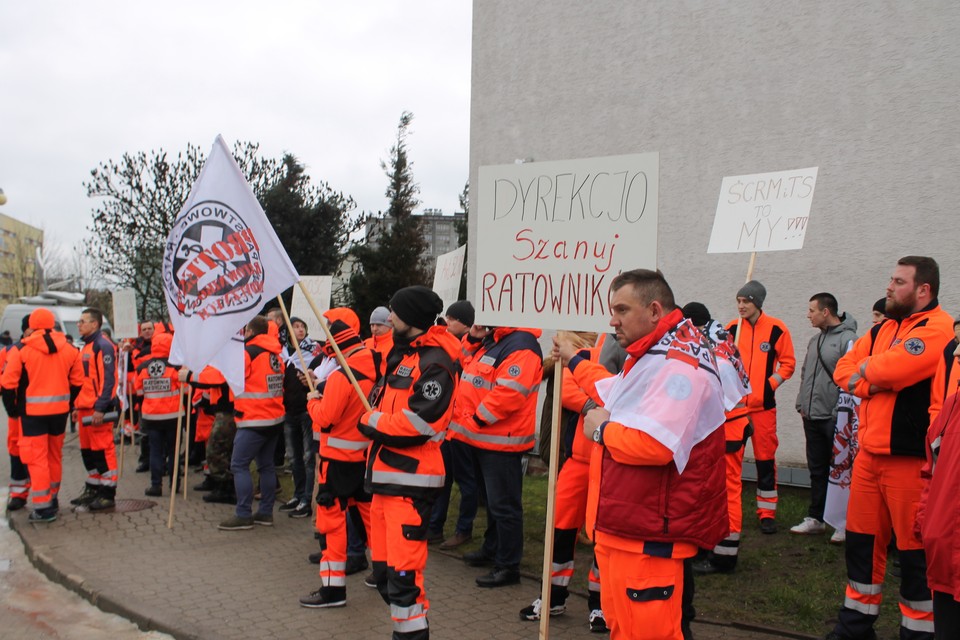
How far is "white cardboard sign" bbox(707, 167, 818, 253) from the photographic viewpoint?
21.6 feet

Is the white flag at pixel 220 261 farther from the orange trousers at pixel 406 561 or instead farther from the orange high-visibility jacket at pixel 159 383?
the orange high-visibility jacket at pixel 159 383

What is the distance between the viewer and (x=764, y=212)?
6.79 metres

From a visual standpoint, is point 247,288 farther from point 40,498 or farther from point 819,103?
point 819,103

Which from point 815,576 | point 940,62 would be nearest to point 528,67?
point 940,62

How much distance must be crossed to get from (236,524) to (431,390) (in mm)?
4417

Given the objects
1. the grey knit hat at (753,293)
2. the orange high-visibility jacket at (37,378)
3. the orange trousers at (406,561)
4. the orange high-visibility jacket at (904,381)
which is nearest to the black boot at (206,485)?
the orange high-visibility jacket at (37,378)

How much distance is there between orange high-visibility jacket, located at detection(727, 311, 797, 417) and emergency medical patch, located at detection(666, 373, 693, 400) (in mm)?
4394

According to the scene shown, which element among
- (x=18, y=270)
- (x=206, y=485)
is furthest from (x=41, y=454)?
(x=18, y=270)

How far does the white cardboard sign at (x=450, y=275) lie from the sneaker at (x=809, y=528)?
404cm

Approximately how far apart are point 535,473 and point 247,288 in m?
6.15

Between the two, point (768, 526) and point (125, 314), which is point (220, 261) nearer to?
point (768, 526)

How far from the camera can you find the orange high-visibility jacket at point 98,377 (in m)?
8.66

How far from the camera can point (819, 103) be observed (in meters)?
9.79

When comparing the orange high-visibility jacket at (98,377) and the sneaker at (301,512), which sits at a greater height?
the orange high-visibility jacket at (98,377)
